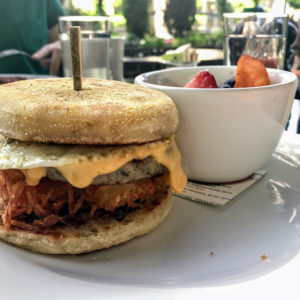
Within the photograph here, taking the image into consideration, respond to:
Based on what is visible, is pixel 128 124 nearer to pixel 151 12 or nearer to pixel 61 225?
pixel 61 225

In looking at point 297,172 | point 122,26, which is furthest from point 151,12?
point 297,172

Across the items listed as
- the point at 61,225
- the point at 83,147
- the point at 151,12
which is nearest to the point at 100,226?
the point at 61,225

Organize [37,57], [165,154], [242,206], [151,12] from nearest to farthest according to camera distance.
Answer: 1. [165,154]
2. [242,206]
3. [37,57]
4. [151,12]

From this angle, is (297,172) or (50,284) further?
(297,172)

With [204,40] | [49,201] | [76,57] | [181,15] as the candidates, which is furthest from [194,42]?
[49,201]

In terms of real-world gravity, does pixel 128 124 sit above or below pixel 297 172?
above

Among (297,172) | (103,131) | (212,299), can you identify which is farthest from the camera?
(297,172)

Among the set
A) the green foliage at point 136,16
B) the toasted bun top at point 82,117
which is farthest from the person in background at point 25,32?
the green foliage at point 136,16

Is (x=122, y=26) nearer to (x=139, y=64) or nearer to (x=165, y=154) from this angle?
(x=139, y=64)
